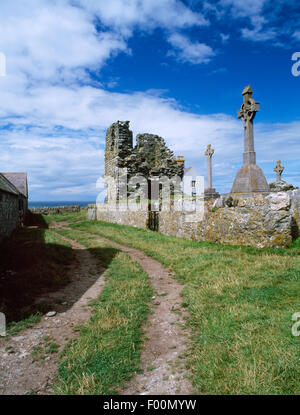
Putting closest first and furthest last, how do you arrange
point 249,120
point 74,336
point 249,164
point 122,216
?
1. point 74,336
2. point 249,164
3. point 249,120
4. point 122,216

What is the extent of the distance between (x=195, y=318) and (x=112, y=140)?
1837 centimetres

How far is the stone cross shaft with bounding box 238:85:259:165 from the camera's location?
10391 millimetres

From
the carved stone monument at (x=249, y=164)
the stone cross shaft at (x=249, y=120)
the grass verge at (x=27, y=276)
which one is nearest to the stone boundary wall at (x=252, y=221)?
the carved stone monument at (x=249, y=164)

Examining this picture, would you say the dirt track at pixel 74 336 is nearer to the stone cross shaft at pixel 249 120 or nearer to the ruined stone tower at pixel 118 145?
the stone cross shaft at pixel 249 120

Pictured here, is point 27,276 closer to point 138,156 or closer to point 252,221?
point 252,221

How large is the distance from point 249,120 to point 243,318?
9141 mm

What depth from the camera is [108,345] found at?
3553mm

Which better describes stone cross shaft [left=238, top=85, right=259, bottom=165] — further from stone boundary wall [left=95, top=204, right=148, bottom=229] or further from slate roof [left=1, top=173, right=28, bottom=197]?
slate roof [left=1, top=173, right=28, bottom=197]

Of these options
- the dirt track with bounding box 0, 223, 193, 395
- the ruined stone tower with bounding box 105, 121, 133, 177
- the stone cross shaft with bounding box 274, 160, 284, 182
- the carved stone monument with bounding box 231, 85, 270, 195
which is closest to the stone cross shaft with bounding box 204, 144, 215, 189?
the stone cross shaft with bounding box 274, 160, 284, 182

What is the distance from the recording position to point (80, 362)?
3.20 m

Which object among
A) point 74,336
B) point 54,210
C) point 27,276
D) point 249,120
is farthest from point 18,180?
point 74,336

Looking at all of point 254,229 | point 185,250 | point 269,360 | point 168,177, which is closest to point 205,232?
point 185,250

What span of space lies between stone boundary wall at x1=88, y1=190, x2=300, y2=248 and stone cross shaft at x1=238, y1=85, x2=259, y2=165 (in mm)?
2682

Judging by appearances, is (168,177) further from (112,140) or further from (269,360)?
(269,360)
